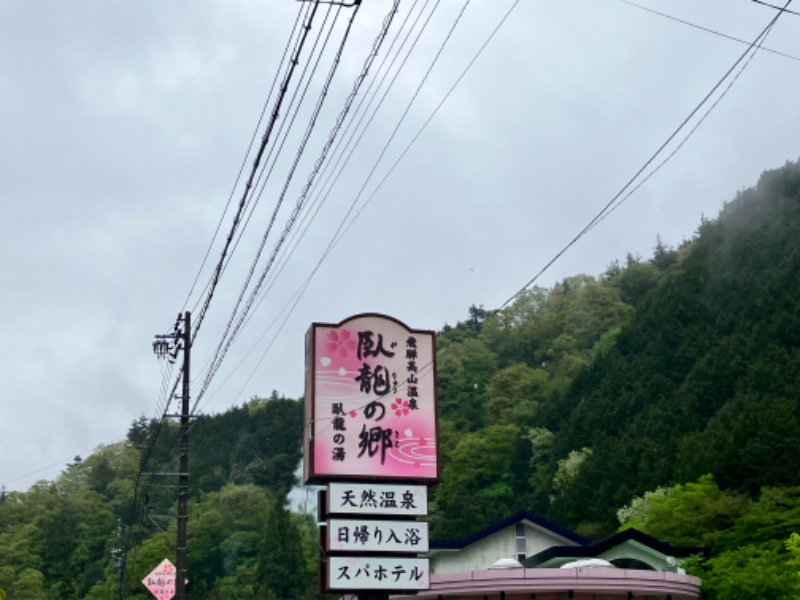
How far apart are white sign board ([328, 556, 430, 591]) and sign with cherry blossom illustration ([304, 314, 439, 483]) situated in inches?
80.1

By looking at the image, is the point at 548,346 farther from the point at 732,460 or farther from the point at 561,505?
the point at 732,460

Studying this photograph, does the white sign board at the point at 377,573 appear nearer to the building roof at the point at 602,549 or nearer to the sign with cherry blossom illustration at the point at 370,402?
the sign with cherry blossom illustration at the point at 370,402

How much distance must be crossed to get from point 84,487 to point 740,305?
76.0m

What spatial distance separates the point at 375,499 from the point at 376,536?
0.91 meters

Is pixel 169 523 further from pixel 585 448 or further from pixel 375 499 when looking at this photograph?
pixel 375 499

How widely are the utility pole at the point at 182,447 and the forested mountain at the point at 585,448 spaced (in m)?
5.44

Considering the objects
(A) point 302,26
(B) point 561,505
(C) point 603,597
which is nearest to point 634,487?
(B) point 561,505

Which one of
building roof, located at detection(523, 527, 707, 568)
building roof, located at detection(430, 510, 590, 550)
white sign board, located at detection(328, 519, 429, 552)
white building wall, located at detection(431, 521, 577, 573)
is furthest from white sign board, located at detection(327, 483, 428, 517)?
white building wall, located at detection(431, 521, 577, 573)

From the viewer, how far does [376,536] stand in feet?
80.3

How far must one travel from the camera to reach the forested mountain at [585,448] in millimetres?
49094

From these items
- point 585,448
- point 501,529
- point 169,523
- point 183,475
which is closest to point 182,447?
point 183,475

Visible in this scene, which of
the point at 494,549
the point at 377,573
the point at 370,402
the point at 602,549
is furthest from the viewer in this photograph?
the point at 494,549

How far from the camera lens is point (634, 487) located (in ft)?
202

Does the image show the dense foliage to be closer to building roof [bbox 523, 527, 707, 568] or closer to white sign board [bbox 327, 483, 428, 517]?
building roof [bbox 523, 527, 707, 568]
